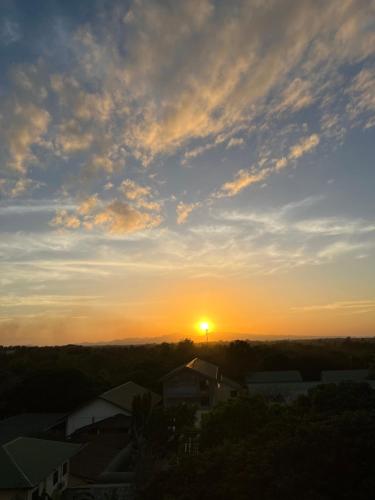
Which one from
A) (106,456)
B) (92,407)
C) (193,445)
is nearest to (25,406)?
(92,407)

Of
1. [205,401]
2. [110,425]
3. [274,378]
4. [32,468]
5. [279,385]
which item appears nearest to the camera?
[32,468]

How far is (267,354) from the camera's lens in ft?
228

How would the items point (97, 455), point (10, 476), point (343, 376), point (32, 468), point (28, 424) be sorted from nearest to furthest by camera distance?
point (10, 476)
point (32, 468)
point (97, 455)
point (28, 424)
point (343, 376)

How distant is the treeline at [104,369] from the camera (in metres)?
46.2

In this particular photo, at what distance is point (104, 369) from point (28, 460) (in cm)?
4760

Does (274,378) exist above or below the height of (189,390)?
above

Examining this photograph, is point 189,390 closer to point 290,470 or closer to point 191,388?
point 191,388

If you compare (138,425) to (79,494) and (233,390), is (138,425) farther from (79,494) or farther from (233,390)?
(233,390)

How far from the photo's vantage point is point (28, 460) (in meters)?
21.2

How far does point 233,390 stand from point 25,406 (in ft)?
77.9

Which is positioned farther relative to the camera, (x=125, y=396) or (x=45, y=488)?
(x=125, y=396)

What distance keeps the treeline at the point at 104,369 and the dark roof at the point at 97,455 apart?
1278 centimetres

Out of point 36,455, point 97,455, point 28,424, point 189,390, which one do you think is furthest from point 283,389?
point 36,455

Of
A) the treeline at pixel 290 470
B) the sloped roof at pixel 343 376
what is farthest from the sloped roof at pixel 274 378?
the treeline at pixel 290 470
